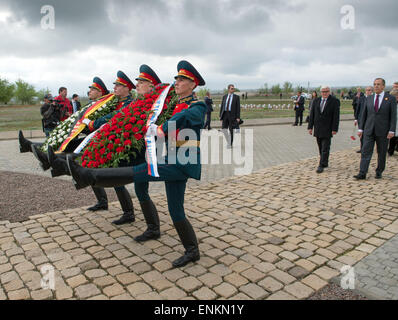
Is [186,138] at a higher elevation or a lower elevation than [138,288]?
higher

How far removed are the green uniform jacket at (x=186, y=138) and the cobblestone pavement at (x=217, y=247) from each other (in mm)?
1217

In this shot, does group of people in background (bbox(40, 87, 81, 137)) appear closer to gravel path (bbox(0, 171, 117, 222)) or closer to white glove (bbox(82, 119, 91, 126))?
gravel path (bbox(0, 171, 117, 222))

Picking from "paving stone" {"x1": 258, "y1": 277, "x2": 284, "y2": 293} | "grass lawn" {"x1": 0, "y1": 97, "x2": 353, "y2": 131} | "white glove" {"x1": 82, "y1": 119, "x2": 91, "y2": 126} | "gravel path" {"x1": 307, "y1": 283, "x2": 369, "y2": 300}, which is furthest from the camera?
"grass lawn" {"x1": 0, "y1": 97, "x2": 353, "y2": 131}

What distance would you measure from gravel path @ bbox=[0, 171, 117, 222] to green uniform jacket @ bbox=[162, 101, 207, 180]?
3251 mm

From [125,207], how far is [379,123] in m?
6.22

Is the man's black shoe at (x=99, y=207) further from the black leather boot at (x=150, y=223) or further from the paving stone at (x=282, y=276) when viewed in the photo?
the paving stone at (x=282, y=276)

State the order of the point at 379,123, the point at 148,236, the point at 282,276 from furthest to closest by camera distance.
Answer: the point at 379,123
the point at 148,236
the point at 282,276

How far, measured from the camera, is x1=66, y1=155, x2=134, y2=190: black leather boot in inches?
139

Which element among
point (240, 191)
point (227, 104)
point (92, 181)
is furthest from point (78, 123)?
point (227, 104)

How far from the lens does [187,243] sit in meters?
3.99

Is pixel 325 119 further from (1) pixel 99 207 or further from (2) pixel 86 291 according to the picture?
(2) pixel 86 291

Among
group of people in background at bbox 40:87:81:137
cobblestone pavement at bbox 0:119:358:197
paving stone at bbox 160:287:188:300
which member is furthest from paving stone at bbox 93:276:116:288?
group of people in background at bbox 40:87:81:137

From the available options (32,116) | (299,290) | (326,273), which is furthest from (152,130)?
(32,116)
